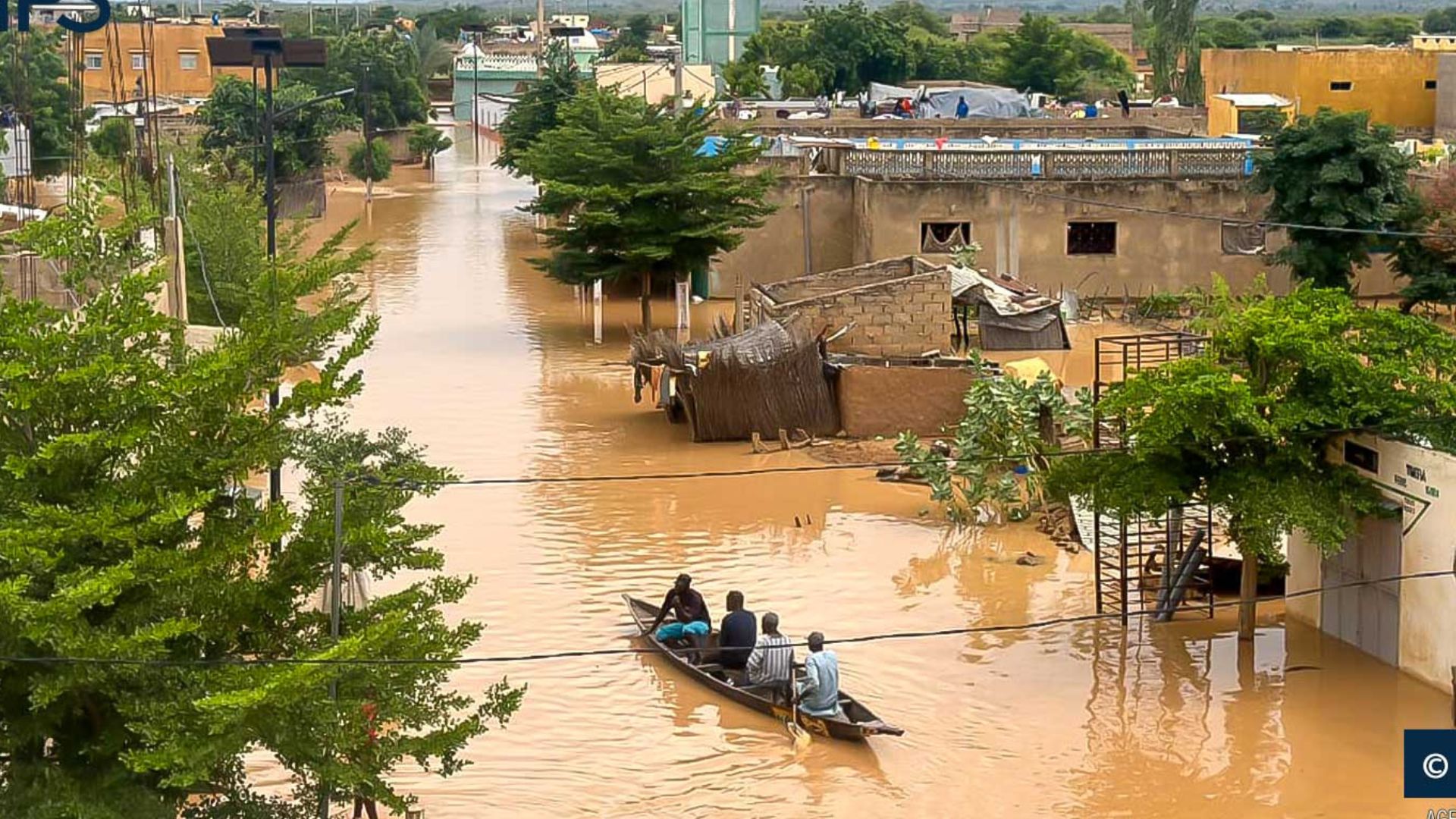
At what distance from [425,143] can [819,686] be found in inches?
2500

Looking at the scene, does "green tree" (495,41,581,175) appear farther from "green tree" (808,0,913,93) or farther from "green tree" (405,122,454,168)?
"green tree" (808,0,913,93)

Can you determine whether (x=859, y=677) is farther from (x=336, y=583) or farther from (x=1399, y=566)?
(x=336, y=583)

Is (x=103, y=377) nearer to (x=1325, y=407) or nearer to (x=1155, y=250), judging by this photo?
(x=1325, y=407)

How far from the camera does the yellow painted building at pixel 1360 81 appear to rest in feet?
172

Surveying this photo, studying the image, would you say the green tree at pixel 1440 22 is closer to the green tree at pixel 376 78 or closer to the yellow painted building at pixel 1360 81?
the green tree at pixel 376 78

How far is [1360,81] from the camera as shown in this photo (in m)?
53.4

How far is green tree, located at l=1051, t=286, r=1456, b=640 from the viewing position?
16.2 m

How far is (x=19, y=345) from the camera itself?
425 inches

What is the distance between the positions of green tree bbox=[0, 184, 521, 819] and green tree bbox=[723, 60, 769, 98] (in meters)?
58.2

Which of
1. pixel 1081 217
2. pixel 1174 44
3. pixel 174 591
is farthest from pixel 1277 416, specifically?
pixel 1174 44

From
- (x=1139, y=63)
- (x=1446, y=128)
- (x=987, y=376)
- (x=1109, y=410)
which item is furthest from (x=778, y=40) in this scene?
(x=1109, y=410)

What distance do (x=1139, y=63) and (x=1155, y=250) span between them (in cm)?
8023

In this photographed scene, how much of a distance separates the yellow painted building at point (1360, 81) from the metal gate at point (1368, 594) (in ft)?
116

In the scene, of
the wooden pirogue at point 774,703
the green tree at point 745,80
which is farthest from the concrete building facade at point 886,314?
the green tree at point 745,80
